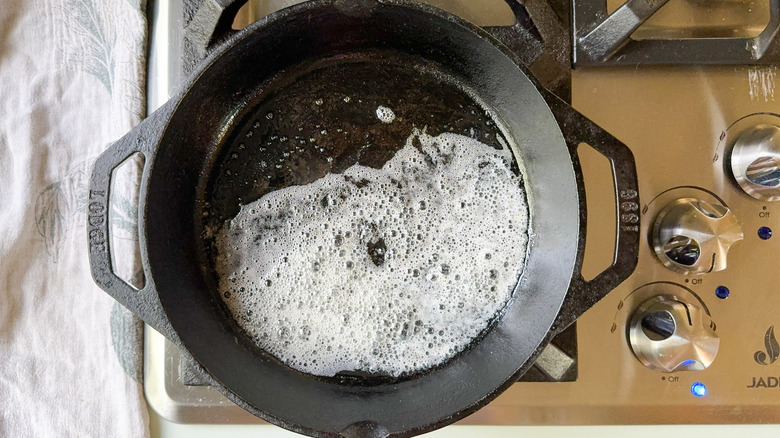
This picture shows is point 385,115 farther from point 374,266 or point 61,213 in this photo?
point 61,213

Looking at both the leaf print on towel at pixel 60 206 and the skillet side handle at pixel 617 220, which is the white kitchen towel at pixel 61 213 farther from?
the skillet side handle at pixel 617 220

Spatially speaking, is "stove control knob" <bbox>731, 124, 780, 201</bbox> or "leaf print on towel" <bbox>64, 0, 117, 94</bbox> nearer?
"stove control knob" <bbox>731, 124, 780, 201</bbox>

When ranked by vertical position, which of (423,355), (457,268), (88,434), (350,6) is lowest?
(88,434)

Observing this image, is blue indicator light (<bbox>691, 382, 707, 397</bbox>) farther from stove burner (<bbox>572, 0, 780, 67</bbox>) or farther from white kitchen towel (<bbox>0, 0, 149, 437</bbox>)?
white kitchen towel (<bbox>0, 0, 149, 437</bbox>)

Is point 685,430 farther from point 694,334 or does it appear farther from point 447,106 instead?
→ point 447,106

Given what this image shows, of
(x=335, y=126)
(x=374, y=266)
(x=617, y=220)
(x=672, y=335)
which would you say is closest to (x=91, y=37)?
(x=335, y=126)

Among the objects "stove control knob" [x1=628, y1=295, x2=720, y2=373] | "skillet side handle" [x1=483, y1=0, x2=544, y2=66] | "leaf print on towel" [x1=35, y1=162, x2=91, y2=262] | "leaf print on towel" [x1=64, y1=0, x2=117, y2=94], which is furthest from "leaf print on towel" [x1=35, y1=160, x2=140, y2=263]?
"stove control knob" [x1=628, y1=295, x2=720, y2=373]

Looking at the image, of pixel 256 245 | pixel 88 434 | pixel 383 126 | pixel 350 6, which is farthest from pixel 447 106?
pixel 88 434
